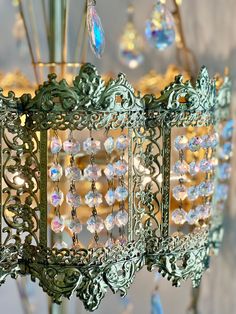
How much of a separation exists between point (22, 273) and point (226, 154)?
378 millimetres

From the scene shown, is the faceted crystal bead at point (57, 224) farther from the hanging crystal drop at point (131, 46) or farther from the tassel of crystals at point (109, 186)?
the hanging crystal drop at point (131, 46)

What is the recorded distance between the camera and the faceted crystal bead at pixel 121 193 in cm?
62

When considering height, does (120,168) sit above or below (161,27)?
below

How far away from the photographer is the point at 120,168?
24.0 inches

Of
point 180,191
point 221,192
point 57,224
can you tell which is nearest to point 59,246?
point 57,224

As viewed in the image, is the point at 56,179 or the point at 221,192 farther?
the point at 221,192

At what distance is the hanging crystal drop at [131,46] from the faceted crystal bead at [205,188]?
1.56 ft

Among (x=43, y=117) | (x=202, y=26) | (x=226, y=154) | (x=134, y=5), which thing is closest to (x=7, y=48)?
(x=134, y=5)

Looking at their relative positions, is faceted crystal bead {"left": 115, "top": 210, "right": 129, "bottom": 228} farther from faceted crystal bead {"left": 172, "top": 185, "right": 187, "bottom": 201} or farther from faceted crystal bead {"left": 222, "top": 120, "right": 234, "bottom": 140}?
→ faceted crystal bead {"left": 222, "top": 120, "right": 234, "bottom": 140}

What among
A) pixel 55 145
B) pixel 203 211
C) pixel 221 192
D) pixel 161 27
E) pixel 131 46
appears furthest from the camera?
pixel 131 46

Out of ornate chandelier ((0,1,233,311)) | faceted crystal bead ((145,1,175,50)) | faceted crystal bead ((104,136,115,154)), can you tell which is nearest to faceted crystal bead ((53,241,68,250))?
ornate chandelier ((0,1,233,311))

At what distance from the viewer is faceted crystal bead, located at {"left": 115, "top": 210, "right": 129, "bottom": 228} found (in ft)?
2.03

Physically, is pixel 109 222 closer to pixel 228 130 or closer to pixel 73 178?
pixel 73 178

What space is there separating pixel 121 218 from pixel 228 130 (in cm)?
32
